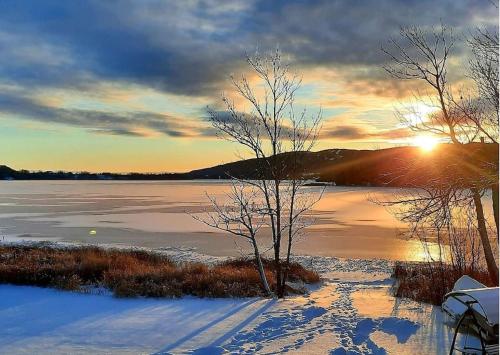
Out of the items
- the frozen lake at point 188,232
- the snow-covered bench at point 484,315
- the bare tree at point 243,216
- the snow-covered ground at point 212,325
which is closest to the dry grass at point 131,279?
the snow-covered ground at point 212,325

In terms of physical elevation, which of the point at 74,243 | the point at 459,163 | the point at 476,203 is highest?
the point at 459,163

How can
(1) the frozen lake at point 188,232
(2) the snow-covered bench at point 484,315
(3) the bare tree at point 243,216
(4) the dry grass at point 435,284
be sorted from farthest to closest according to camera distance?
(1) the frozen lake at point 188,232
(3) the bare tree at point 243,216
(4) the dry grass at point 435,284
(2) the snow-covered bench at point 484,315

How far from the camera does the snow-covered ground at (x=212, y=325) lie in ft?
23.2

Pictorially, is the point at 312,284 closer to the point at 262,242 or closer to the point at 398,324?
the point at 398,324

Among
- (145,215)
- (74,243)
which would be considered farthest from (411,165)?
(145,215)

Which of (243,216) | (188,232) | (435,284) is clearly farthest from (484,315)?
(188,232)

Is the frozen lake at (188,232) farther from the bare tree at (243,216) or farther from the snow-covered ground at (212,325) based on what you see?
the snow-covered ground at (212,325)

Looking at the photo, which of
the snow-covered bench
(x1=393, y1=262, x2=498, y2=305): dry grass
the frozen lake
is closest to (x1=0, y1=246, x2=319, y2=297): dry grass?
(x1=393, y1=262, x2=498, y2=305): dry grass

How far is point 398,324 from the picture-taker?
8.16 m

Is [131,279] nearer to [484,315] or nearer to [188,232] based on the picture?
[484,315]

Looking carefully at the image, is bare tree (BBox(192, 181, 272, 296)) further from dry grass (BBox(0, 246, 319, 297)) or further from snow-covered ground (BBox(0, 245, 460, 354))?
snow-covered ground (BBox(0, 245, 460, 354))

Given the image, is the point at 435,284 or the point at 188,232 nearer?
the point at 435,284

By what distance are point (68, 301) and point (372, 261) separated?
13531 millimetres

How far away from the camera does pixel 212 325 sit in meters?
8.33
